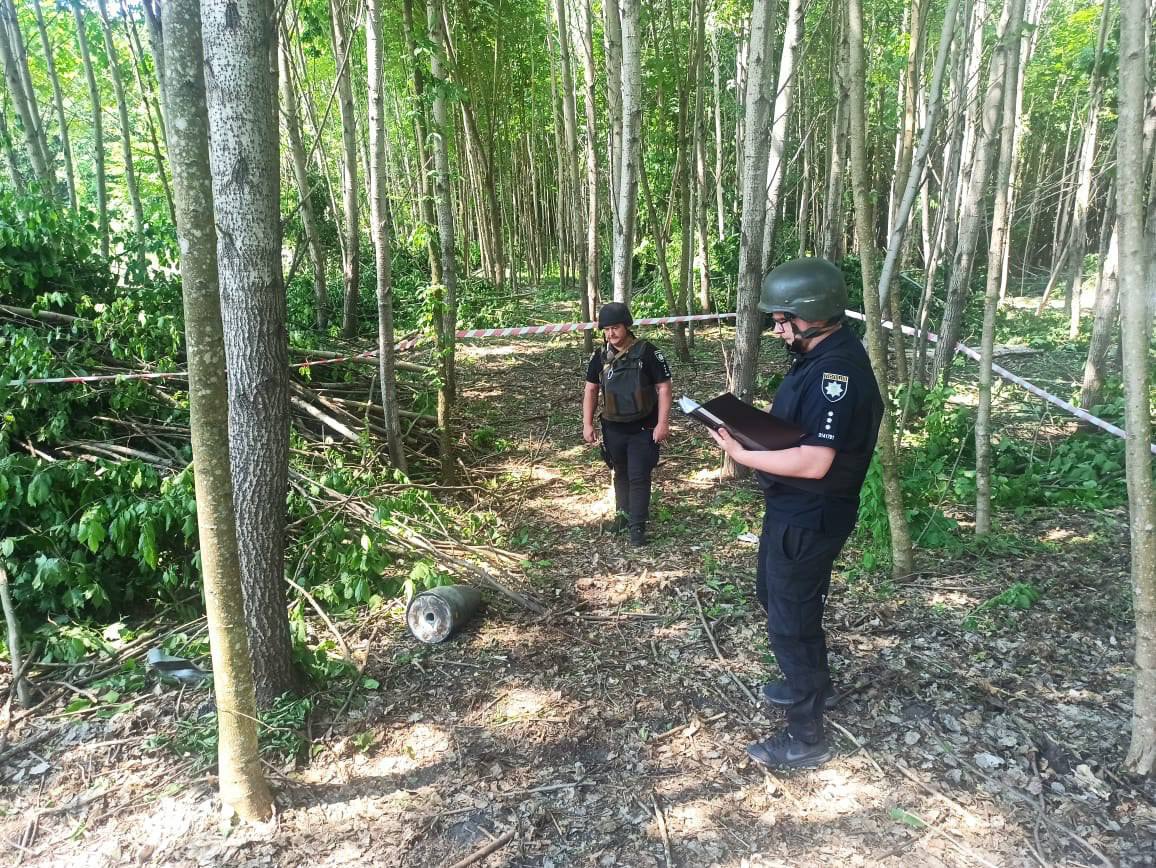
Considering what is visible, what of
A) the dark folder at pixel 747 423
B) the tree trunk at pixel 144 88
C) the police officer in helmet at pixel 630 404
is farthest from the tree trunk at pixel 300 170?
the dark folder at pixel 747 423

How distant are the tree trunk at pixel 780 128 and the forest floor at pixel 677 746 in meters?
2.69

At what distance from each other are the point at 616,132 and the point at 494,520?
15.7 ft

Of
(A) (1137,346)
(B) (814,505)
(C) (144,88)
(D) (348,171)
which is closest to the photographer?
(A) (1137,346)

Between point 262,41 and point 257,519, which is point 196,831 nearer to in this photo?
point 257,519

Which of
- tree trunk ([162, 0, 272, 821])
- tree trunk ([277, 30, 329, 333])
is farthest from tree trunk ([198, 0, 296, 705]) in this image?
tree trunk ([277, 30, 329, 333])

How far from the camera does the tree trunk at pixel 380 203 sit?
4797 mm

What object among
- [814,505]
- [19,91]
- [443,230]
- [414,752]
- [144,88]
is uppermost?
[19,91]

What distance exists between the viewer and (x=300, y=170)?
8531 millimetres

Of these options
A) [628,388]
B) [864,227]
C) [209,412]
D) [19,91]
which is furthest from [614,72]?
[19,91]

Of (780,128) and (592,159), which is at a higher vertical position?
(592,159)

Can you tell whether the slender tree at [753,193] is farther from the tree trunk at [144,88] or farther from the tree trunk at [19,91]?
the tree trunk at [19,91]

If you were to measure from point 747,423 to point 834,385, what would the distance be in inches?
13.0

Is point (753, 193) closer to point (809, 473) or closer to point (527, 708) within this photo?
point (809, 473)

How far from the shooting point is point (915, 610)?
369 centimetres
